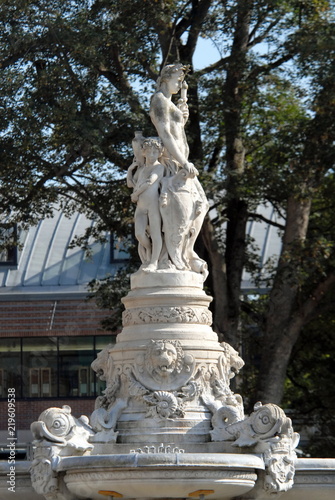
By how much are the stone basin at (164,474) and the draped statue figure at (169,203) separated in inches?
112

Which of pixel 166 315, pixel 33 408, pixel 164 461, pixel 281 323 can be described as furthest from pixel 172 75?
pixel 33 408

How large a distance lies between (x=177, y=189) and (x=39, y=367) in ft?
77.1

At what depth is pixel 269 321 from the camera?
2394cm

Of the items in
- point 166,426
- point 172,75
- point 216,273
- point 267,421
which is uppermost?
point 172,75

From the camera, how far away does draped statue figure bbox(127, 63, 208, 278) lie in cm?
1447

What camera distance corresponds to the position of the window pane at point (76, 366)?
36.3 m

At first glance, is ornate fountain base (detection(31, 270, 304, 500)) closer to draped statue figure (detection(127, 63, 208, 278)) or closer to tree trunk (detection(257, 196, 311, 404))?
draped statue figure (detection(127, 63, 208, 278))

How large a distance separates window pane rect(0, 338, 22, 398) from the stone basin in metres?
24.4

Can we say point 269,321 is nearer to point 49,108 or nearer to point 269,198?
point 269,198

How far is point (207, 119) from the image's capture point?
2425cm

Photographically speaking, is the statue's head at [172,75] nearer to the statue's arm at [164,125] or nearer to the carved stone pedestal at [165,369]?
the statue's arm at [164,125]

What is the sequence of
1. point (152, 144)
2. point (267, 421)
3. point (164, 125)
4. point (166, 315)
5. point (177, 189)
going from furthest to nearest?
point (164, 125), point (152, 144), point (177, 189), point (166, 315), point (267, 421)

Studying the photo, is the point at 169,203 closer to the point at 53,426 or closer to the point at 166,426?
the point at 166,426

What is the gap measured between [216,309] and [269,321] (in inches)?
48.5
